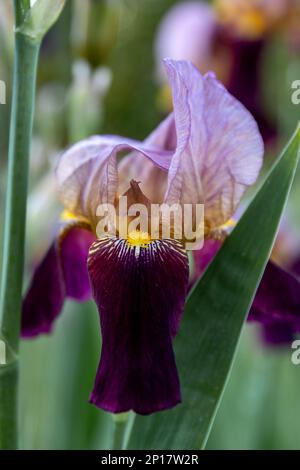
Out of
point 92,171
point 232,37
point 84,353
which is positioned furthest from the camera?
point 232,37

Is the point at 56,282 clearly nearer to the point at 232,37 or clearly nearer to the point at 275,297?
the point at 275,297

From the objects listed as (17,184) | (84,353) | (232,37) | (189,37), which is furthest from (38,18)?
(232,37)

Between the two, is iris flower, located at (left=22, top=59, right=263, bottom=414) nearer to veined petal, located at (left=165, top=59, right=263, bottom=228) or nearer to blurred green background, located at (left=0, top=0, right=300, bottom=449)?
veined petal, located at (left=165, top=59, right=263, bottom=228)

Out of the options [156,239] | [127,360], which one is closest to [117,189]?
[156,239]

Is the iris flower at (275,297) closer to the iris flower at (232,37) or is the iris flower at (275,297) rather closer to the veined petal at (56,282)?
the veined petal at (56,282)

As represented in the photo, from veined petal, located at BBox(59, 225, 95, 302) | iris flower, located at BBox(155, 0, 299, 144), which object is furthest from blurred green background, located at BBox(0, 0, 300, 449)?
iris flower, located at BBox(155, 0, 299, 144)
